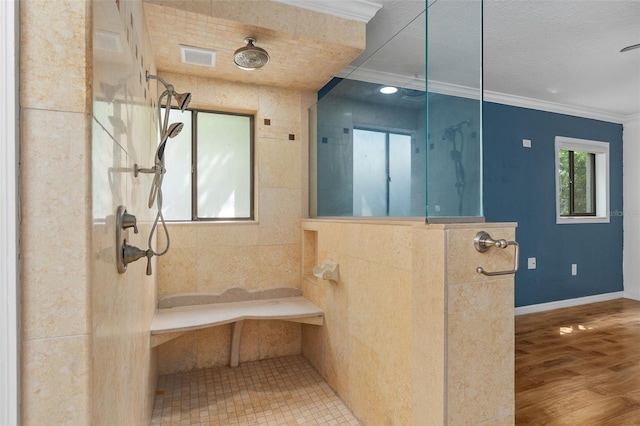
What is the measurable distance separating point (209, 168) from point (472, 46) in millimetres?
1959

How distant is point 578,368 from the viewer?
256 centimetres

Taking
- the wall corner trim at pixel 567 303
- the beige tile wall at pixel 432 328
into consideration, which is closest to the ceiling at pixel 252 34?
the beige tile wall at pixel 432 328

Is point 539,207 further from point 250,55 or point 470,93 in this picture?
point 250,55

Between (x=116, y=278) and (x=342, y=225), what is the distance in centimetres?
137

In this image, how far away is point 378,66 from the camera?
2369mm

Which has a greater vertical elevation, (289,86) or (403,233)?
(289,86)

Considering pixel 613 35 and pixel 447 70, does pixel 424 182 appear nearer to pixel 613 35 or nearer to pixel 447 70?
pixel 447 70

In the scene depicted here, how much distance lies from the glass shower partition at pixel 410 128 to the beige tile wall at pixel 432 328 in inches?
6.3

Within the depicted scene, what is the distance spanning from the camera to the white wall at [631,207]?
4574 millimetres

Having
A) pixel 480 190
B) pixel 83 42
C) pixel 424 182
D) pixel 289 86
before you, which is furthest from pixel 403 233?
pixel 289 86

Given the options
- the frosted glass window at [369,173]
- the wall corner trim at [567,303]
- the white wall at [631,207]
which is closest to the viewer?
the frosted glass window at [369,173]

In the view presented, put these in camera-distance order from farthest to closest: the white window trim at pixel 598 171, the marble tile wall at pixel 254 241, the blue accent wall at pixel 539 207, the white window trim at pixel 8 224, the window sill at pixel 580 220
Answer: the white window trim at pixel 598 171 < the window sill at pixel 580 220 < the blue accent wall at pixel 539 207 < the marble tile wall at pixel 254 241 < the white window trim at pixel 8 224

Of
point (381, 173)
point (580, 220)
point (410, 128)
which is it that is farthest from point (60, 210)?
point (580, 220)

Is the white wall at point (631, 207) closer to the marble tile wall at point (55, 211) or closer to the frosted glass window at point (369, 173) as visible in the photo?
the frosted glass window at point (369, 173)
